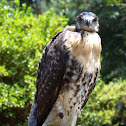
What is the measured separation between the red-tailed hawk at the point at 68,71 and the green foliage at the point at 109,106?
255cm

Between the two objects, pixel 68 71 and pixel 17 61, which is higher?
pixel 68 71

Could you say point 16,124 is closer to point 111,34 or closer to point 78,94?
point 78,94

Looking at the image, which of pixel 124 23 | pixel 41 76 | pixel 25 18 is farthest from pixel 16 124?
pixel 124 23

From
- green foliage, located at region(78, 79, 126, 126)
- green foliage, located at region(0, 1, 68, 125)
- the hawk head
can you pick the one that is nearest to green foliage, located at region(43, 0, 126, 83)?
green foliage, located at region(78, 79, 126, 126)

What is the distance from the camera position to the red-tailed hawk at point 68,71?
2.61m

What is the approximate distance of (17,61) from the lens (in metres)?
4.75

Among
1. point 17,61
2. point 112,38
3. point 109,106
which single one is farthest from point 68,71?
point 112,38

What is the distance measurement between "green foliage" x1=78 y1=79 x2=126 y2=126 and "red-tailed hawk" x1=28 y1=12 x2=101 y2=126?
255 cm

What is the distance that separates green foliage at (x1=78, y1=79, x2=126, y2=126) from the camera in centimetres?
556

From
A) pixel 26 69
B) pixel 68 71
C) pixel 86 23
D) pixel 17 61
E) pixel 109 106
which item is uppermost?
pixel 86 23

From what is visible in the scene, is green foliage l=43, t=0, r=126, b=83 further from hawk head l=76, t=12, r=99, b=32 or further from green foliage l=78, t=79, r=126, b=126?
hawk head l=76, t=12, r=99, b=32

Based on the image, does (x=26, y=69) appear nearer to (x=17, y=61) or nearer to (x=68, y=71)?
(x=17, y=61)

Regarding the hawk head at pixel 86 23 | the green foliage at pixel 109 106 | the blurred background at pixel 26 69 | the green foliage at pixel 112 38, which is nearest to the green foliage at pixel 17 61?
the blurred background at pixel 26 69

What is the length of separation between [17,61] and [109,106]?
283 cm
